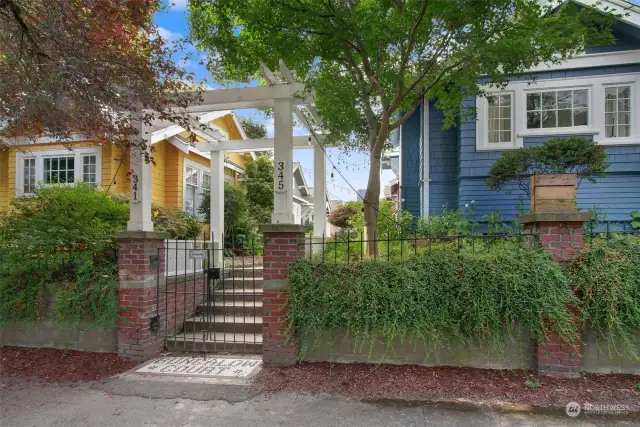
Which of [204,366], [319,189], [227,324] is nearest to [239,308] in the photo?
[227,324]

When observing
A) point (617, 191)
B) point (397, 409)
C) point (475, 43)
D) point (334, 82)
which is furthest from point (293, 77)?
point (617, 191)

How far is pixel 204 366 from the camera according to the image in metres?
4.80

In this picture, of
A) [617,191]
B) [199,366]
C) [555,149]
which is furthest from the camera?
[617,191]

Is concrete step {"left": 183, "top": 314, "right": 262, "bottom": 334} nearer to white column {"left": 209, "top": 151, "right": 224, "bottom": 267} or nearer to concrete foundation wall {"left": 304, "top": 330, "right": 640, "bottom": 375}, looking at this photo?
concrete foundation wall {"left": 304, "top": 330, "right": 640, "bottom": 375}

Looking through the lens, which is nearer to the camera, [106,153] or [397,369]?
[397,369]

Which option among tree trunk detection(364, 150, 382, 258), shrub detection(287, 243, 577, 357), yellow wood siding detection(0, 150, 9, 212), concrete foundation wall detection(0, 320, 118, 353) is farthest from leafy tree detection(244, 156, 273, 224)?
shrub detection(287, 243, 577, 357)

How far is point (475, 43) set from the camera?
498 centimetres

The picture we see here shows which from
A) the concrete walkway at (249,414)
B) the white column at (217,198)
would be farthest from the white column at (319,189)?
the concrete walkway at (249,414)

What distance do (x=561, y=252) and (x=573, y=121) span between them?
5922 mm

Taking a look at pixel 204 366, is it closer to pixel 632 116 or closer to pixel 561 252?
pixel 561 252

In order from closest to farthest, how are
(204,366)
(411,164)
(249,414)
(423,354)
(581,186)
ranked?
(249,414) → (423,354) → (204,366) → (581,186) → (411,164)

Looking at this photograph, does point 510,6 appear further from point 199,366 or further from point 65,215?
point 65,215

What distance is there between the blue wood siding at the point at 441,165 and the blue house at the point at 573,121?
0.24 m

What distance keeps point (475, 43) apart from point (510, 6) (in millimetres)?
754
